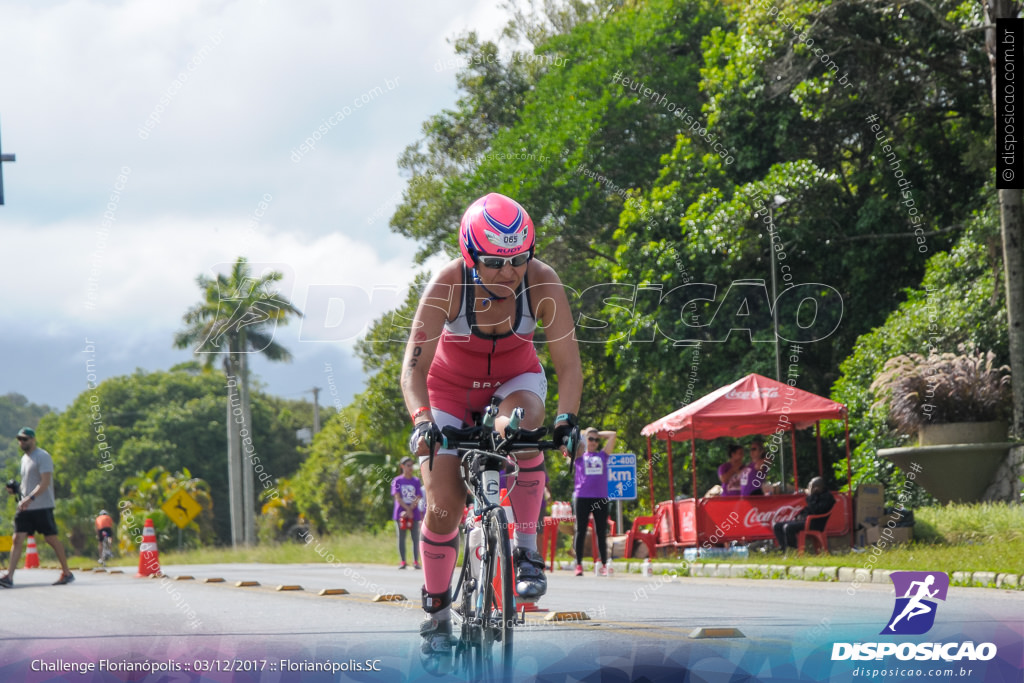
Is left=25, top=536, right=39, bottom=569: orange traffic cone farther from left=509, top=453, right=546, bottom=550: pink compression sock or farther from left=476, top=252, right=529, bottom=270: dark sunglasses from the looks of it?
left=476, top=252, right=529, bottom=270: dark sunglasses

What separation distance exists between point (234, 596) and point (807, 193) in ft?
52.1

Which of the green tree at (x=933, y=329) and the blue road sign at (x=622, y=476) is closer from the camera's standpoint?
the blue road sign at (x=622, y=476)

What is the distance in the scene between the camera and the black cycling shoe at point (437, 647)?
17.1 ft

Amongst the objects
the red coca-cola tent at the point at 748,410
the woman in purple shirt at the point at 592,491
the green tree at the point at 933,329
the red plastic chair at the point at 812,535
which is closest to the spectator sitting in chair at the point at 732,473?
the red coca-cola tent at the point at 748,410

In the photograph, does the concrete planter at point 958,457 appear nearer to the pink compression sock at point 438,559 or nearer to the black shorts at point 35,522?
the black shorts at point 35,522

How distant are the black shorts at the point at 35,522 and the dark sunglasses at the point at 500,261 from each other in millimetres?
10514

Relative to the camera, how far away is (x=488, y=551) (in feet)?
16.5

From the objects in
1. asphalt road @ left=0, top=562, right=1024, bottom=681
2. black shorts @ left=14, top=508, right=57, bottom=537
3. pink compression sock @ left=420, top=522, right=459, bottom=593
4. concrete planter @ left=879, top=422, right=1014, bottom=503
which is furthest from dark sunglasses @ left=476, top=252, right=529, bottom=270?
concrete planter @ left=879, top=422, right=1014, bottom=503

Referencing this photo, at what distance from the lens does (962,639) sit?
654cm

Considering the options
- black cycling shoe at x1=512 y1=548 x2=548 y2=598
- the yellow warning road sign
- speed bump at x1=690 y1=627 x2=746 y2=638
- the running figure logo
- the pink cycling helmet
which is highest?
the pink cycling helmet

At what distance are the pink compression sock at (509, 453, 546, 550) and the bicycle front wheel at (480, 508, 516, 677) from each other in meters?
0.28

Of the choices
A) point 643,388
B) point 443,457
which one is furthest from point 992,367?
point 443,457

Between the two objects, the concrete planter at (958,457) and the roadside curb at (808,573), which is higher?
the concrete planter at (958,457)

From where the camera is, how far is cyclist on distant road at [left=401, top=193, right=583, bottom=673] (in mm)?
5336
